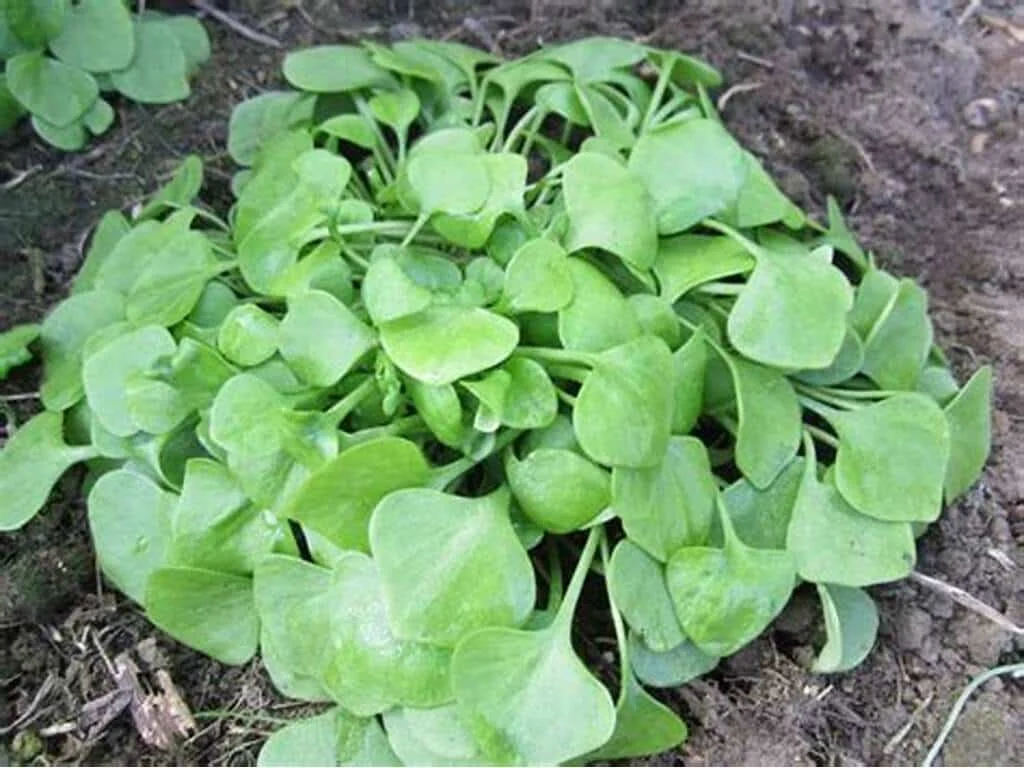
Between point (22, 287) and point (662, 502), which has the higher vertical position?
point (662, 502)

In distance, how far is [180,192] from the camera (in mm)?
1500

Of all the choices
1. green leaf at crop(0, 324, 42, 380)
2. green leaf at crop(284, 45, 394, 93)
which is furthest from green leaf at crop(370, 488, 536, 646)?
green leaf at crop(284, 45, 394, 93)

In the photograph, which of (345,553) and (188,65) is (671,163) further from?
(188,65)

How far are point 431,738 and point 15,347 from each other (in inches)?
21.6

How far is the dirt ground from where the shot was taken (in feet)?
3.97

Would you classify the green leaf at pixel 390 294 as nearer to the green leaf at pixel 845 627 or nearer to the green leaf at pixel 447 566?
the green leaf at pixel 447 566

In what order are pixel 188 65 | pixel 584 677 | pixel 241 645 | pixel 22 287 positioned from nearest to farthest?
pixel 584 677, pixel 241 645, pixel 22 287, pixel 188 65

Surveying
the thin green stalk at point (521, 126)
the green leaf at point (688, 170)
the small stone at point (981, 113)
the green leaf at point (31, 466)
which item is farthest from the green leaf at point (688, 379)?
the small stone at point (981, 113)

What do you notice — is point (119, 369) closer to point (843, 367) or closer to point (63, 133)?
point (63, 133)

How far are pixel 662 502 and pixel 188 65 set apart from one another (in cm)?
83

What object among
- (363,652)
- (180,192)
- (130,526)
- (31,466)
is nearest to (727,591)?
(363,652)

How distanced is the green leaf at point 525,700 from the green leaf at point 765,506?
0.68 ft

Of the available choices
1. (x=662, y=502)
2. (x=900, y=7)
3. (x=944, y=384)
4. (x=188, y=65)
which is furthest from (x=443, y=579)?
(x=900, y=7)

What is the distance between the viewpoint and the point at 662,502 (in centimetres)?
117
